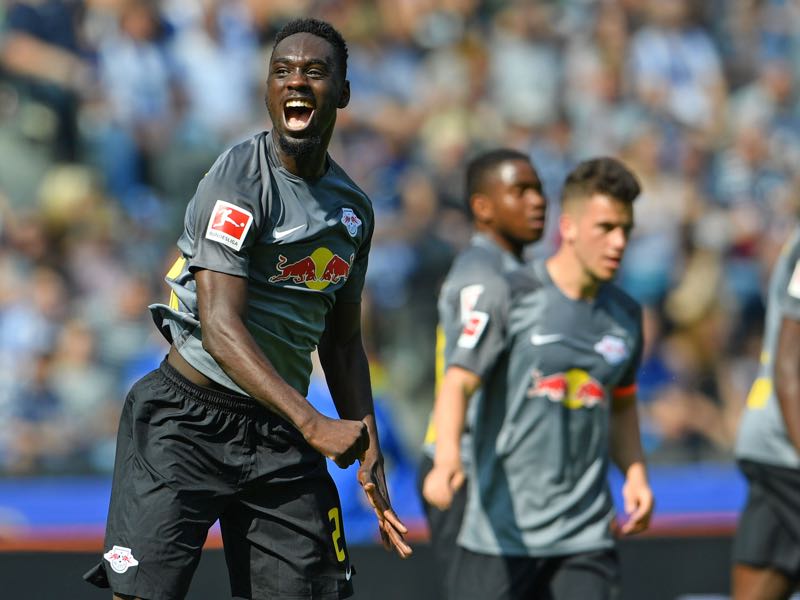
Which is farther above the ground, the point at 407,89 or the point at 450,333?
the point at 407,89

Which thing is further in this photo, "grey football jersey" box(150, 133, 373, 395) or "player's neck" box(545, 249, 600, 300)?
"player's neck" box(545, 249, 600, 300)

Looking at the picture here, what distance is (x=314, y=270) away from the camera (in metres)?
3.82

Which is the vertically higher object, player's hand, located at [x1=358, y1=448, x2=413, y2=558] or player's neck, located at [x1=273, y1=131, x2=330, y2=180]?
player's neck, located at [x1=273, y1=131, x2=330, y2=180]

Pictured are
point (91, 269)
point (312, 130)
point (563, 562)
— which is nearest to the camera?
point (312, 130)

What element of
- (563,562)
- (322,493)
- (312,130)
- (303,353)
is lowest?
(563,562)

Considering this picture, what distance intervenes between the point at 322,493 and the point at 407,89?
701 centimetres

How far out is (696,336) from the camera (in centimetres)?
1005

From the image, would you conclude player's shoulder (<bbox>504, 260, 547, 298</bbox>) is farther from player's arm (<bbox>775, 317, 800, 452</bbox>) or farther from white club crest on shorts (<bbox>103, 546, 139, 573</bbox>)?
white club crest on shorts (<bbox>103, 546, 139, 573</bbox>)

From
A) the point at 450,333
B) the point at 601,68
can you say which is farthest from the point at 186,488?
the point at 601,68

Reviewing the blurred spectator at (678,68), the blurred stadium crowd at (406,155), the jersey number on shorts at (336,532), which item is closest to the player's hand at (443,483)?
the jersey number on shorts at (336,532)

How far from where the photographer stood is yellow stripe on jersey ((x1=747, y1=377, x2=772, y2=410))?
5.80 metres

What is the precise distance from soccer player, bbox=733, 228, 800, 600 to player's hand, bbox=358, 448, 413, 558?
8.23 feet

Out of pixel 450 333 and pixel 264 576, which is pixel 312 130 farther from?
pixel 450 333

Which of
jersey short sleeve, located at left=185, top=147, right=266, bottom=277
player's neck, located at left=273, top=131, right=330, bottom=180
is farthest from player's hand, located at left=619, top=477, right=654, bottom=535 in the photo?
jersey short sleeve, located at left=185, top=147, right=266, bottom=277
